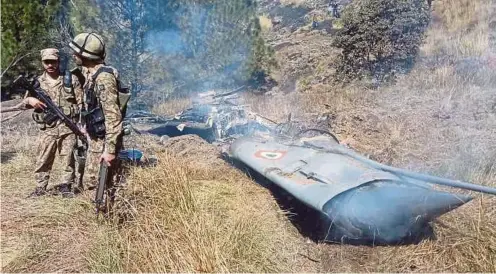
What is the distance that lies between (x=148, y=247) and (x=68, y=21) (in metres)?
9.69

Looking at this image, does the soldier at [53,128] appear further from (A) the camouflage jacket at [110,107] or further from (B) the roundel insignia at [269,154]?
(B) the roundel insignia at [269,154]

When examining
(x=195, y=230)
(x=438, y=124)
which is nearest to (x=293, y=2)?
(x=438, y=124)

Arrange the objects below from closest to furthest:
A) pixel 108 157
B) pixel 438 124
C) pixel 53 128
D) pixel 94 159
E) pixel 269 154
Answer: pixel 108 157
pixel 94 159
pixel 53 128
pixel 269 154
pixel 438 124

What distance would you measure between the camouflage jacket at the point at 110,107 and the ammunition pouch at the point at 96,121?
0.77 feet

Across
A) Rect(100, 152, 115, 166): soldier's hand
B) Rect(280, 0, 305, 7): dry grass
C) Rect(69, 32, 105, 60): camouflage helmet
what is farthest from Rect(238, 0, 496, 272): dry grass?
Rect(280, 0, 305, 7): dry grass

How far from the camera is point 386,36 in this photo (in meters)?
10.5

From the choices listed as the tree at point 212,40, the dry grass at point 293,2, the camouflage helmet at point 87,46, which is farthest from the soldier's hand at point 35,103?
the dry grass at point 293,2

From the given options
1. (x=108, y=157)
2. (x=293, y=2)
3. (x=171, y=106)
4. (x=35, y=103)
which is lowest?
(x=171, y=106)

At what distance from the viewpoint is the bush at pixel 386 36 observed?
1028 centimetres

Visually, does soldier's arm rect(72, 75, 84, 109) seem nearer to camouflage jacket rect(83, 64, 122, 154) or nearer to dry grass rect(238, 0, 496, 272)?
camouflage jacket rect(83, 64, 122, 154)

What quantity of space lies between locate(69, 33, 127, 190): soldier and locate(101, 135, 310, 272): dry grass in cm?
42

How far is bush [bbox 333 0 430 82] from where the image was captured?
33.7 ft

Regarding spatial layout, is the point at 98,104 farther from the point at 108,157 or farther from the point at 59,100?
the point at 59,100

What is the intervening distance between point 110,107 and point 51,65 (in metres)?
1.57
